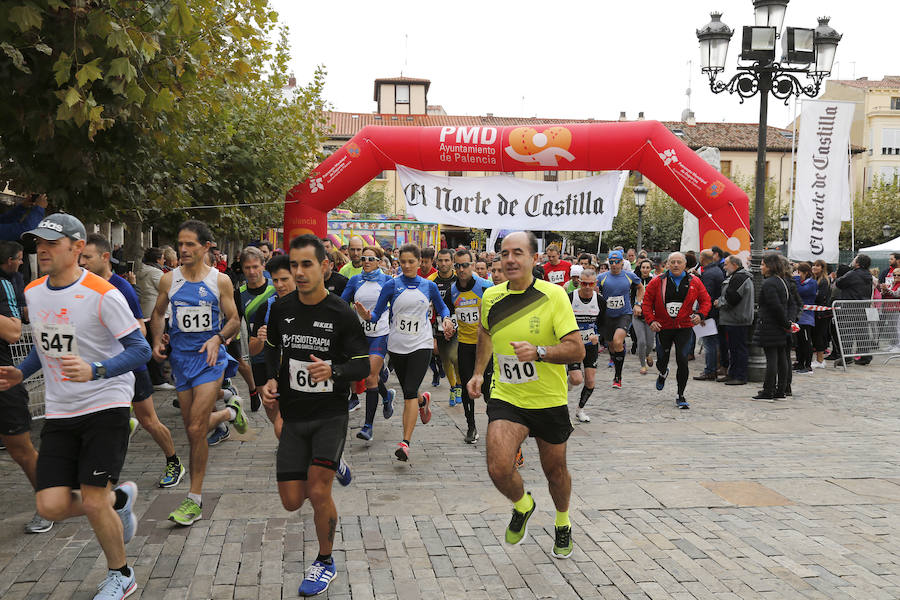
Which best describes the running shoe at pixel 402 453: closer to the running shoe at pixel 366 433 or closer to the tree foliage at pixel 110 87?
the running shoe at pixel 366 433

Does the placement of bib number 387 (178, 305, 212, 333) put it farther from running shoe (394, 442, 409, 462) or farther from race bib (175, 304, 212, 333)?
running shoe (394, 442, 409, 462)

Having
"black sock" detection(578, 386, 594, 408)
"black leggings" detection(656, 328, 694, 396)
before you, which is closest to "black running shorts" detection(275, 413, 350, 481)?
Answer: "black sock" detection(578, 386, 594, 408)

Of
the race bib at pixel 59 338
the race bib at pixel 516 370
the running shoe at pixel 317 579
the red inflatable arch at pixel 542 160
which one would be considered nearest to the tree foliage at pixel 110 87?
the race bib at pixel 59 338

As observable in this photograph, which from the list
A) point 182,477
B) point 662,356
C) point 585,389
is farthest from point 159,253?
point 662,356

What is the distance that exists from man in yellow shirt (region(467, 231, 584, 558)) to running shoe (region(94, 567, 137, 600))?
6.44 feet

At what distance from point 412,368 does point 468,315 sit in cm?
91

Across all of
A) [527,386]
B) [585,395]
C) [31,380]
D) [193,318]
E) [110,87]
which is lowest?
[585,395]

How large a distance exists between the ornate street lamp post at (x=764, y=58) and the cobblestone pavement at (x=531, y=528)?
5.49 m

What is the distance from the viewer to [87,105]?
5.11 m

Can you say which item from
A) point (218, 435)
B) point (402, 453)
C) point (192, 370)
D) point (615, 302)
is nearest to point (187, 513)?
point (192, 370)

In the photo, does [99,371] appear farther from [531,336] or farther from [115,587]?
[531,336]

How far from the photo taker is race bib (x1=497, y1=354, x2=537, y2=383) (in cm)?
460

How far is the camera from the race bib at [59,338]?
13.1 ft

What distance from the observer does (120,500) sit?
430cm
